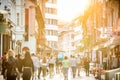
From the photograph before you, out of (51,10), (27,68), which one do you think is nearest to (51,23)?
(51,10)

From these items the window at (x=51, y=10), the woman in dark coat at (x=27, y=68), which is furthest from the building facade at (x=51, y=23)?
the woman in dark coat at (x=27, y=68)

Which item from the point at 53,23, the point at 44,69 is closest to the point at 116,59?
the point at 44,69

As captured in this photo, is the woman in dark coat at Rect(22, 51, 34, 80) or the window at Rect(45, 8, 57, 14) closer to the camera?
the woman in dark coat at Rect(22, 51, 34, 80)

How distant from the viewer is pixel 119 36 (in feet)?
109

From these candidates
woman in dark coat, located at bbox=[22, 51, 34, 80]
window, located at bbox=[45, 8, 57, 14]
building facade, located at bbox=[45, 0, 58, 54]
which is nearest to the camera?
woman in dark coat, located at bbox=[22, 51, 34, 80]

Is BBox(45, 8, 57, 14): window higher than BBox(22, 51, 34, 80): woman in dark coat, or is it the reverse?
BBox(45, 8, 57, 14): window

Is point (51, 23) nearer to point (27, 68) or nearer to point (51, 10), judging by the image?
point (51, 10)

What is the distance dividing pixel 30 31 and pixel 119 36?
2291 cm

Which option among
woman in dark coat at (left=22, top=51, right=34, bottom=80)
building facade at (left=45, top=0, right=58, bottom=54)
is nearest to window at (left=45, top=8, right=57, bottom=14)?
building facade at (left=45, top=0, right=58, bottom=54)

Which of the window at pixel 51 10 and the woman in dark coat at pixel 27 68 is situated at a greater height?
the window at pixel 51 10

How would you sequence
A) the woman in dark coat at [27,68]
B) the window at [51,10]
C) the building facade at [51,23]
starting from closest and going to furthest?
the woman in dark coat at [27,68] < the building facade at [51,23] < the window at [51,10]

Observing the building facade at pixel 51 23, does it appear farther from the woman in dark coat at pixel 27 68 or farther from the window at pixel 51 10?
the woman in dark coat at pixel 27 68

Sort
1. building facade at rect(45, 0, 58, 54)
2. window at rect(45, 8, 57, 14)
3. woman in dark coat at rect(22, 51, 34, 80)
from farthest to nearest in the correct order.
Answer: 1. window at rect(45, 8, 57, 14)
2. building facade at rect(45, 0, 58, 54)
3. woman in dark coat at rect(22, 51, 34, 80)

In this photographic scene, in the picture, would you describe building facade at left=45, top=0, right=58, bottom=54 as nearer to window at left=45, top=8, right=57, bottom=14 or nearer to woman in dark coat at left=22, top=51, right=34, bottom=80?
window at left=45, top=8, right=57, bottom=14
